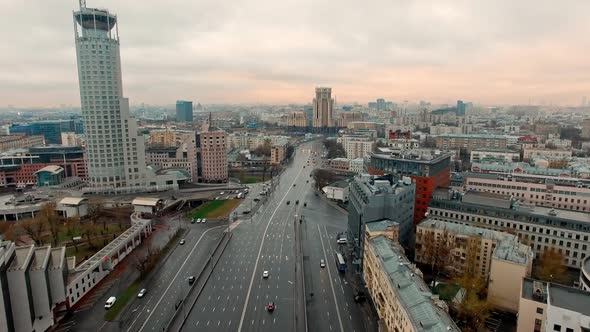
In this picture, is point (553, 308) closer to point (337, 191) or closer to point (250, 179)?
point (337, 191)

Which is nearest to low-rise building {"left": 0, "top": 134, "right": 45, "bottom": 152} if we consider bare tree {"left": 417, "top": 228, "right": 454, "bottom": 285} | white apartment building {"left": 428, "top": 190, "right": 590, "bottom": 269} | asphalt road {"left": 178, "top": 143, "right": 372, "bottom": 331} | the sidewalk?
the sidewalk

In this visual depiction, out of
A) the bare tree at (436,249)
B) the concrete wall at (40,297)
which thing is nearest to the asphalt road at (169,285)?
the concrete wall at (40,297)


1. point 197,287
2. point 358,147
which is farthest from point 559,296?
point 358,147

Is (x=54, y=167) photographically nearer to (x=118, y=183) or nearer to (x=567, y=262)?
(x=118, y=183)

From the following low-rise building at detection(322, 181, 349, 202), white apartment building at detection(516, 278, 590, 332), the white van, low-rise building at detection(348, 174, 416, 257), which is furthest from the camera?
low-rise building at detection(322, 181, 349, 202)

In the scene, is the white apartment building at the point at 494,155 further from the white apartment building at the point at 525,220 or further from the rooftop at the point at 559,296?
the rooftop at the point at 559,296

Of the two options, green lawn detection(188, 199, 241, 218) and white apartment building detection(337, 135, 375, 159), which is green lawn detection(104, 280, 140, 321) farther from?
white apartment building detection(337, 135, 375, 159)

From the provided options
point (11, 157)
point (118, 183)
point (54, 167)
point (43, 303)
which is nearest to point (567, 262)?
point (43, 303)
